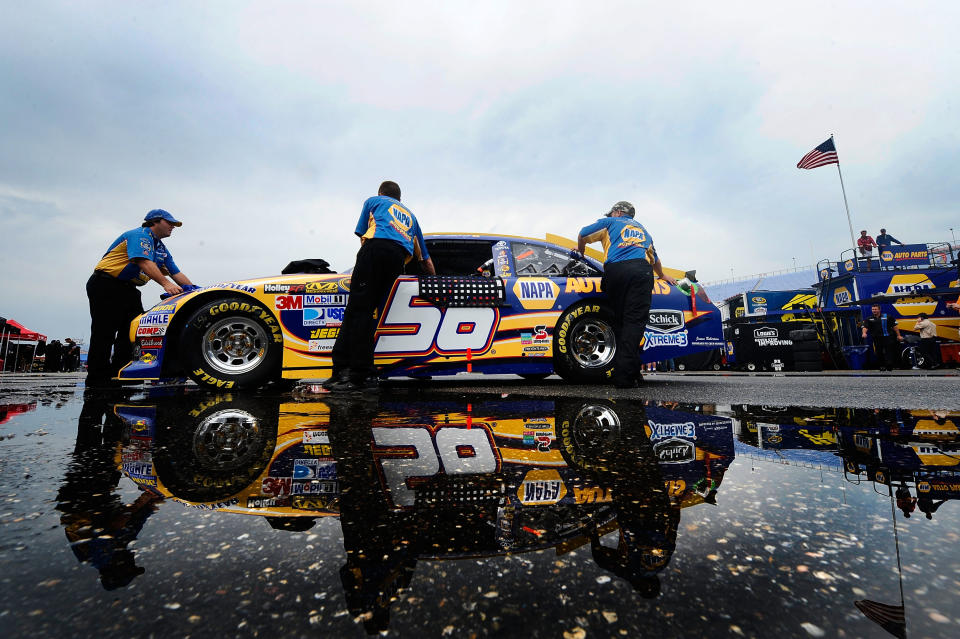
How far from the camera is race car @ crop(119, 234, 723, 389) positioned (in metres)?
3.47

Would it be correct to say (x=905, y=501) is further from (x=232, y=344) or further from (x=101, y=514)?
(x=232, y=344)

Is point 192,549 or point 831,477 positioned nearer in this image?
point 192,549

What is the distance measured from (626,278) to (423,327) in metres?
1.81

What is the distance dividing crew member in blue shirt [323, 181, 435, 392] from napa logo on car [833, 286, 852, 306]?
19262 millimetres

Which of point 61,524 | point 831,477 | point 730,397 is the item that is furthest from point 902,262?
point 61,524

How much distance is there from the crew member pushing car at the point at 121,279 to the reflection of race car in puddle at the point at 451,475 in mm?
2569

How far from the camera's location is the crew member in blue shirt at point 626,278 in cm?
365

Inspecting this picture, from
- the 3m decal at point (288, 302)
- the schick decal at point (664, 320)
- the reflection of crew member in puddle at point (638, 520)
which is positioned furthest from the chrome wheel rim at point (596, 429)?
the 3m decal at point (288, 302)

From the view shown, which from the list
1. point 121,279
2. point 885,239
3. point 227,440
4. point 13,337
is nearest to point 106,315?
point 121,279

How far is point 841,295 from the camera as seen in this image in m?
17.0

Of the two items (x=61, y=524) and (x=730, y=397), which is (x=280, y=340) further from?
(x=730, y=397)

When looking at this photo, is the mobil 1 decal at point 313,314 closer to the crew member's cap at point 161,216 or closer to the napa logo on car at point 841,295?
the crew member's cap at point 161,216

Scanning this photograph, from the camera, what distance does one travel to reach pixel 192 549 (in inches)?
26.7

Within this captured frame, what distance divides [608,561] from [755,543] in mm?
256
